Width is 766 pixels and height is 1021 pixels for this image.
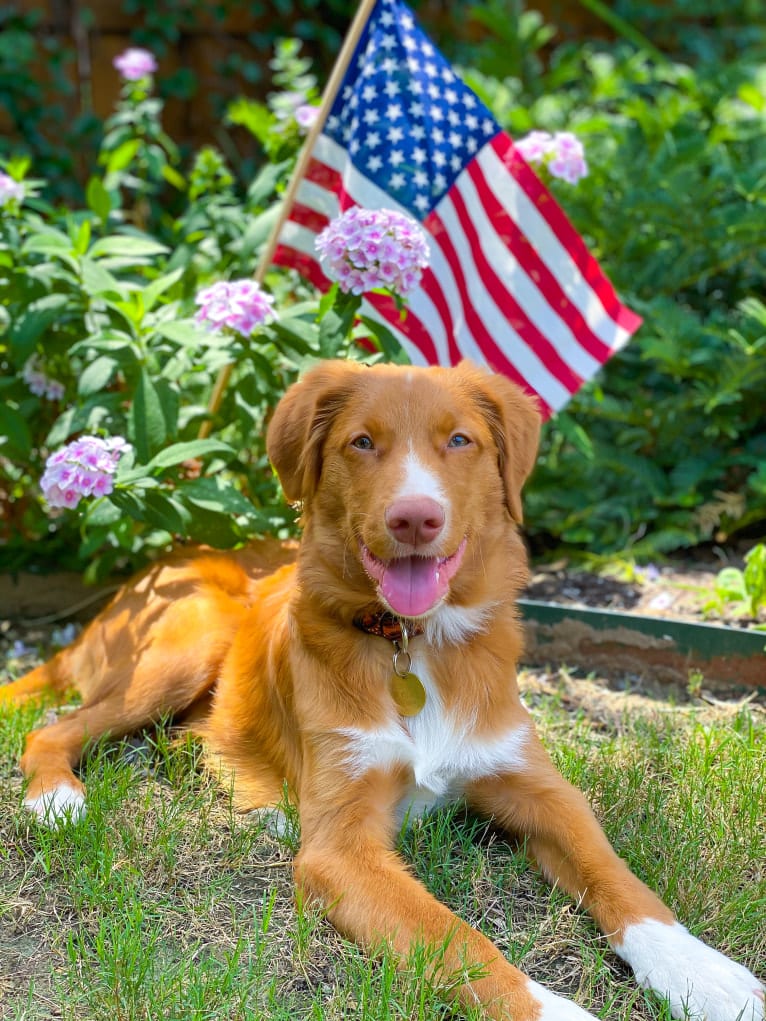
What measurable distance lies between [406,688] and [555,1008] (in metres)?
0.92

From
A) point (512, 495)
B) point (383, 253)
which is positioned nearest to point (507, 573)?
point (512, 495)

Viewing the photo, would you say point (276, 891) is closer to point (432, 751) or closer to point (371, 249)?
point (432, 751)

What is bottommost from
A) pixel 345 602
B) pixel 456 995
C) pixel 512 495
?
pixel 456 995

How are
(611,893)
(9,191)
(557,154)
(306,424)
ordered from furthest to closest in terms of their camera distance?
(557,154), (9,191), (306,424), (611,893)

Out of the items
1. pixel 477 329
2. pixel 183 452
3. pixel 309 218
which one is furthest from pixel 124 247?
pixel 477 329

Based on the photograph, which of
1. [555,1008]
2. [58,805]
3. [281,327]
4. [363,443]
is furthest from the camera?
[281,327]

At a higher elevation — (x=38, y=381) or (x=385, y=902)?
(x=385, y=902)

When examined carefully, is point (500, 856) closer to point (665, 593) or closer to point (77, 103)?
point (665, 593)

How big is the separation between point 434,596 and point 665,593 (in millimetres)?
2348

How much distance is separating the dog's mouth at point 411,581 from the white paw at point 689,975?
2.97 ft

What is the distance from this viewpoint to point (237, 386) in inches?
176

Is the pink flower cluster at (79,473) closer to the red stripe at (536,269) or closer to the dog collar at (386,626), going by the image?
the dog collar at (386,626)

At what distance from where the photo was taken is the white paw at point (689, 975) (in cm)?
257

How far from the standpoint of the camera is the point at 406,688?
3160 mm
